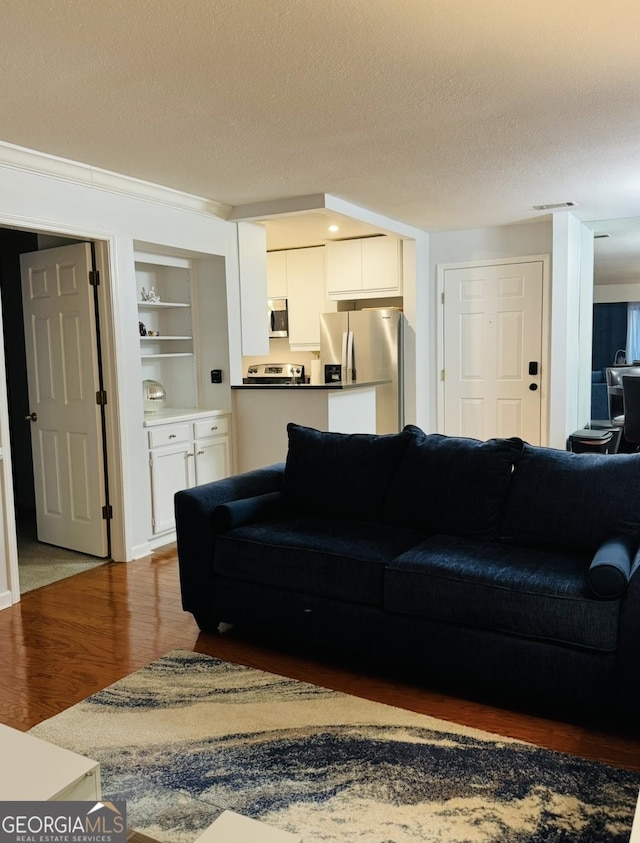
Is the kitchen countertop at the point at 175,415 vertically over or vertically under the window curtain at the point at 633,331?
under

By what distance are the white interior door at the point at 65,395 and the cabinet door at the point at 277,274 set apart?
292 cm

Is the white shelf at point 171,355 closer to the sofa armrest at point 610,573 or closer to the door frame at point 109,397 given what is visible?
the door frame at point 109,397

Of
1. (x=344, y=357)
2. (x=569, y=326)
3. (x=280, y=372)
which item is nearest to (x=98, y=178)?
(x=344, y=357)

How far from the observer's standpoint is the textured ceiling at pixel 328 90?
Result: 7.50ft

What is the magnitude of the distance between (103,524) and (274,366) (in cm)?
311

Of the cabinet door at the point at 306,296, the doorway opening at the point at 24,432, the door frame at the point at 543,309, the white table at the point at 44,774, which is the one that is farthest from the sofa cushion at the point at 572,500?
the cabinet door at the point at 306,296

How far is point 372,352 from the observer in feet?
20.9

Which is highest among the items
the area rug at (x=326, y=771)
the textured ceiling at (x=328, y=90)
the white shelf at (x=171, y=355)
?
the textured ceiling at (x=328, y=90)

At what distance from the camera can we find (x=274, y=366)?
7.10 m

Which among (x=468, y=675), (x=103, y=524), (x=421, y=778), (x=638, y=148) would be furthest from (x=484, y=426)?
(x=421, y=778)

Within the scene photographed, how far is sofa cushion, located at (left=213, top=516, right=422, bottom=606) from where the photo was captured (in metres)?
2.75

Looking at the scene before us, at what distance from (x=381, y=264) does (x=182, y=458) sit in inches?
113

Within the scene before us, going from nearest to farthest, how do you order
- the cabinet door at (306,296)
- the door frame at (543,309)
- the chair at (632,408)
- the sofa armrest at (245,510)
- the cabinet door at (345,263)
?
the sofa armrest at (245,510), the chair at (632,408), the door frame at (543,309), the cabinet door at (345,263), the cabinet door at (306,296)

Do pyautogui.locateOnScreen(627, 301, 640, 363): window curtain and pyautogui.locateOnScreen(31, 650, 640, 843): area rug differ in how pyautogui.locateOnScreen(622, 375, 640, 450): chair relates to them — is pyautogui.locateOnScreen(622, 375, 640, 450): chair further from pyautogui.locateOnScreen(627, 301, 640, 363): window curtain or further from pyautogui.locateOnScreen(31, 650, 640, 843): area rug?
pyautogui.locateOnScreen(31, 650, 640, 843): area rug
